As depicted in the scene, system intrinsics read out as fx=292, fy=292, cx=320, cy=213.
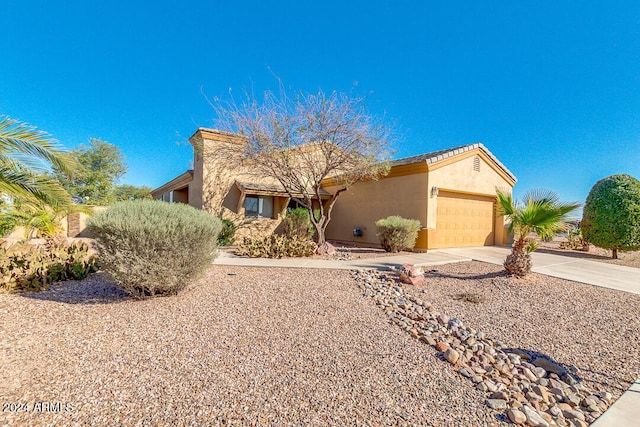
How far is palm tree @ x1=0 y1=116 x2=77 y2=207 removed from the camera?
5.84m

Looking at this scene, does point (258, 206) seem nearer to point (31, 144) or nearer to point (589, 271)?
point (31, 144)

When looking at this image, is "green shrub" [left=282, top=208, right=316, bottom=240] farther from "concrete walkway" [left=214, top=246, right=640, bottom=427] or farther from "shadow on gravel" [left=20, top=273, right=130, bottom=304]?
"shadow on gravel" [left=20, top=273, right=130, bottom=304]

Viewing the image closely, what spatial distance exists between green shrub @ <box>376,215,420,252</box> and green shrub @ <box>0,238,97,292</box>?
9.75 m

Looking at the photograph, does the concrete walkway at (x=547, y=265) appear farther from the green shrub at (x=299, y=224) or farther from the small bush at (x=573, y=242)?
the small bush at (x=573, y=242)

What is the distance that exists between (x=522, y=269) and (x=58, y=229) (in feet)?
44.5

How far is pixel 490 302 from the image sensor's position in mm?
5934

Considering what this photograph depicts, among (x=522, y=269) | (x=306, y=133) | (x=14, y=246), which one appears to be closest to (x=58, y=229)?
(x=14, y=246)

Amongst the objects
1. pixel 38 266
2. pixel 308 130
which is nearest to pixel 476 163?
pixel 308 130

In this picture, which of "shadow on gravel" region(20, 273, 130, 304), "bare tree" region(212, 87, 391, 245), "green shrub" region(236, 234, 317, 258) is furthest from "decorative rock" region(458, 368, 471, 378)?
"bare tree" region(212, 87, 391, 245)

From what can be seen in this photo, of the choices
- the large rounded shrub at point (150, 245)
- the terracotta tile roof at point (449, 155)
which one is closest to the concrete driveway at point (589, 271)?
the terracotta tile roof at point (449, 155)

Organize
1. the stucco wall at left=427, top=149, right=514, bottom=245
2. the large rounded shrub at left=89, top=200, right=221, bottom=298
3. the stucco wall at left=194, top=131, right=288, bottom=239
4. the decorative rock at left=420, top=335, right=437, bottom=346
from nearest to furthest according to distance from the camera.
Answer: the decorative rock at left=420, top=335, right=437, bottom=346 → the large rounded shrub at left=89, top=200, right=221, bottom=298 → the stucco wall at left=427, top=149, right=514, bottom=245 → the stucco wall at left=194, top=131, right=288, bottom=239

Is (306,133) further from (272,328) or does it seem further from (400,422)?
(400,422)

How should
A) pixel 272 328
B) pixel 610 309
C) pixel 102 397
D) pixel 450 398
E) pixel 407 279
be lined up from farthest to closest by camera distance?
1. pixel 407 279
2. pixel 610 309
3. pixel 272 328
4. pixel 450 398
5. pixel 102 397

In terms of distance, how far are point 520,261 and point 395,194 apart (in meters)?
7.06
